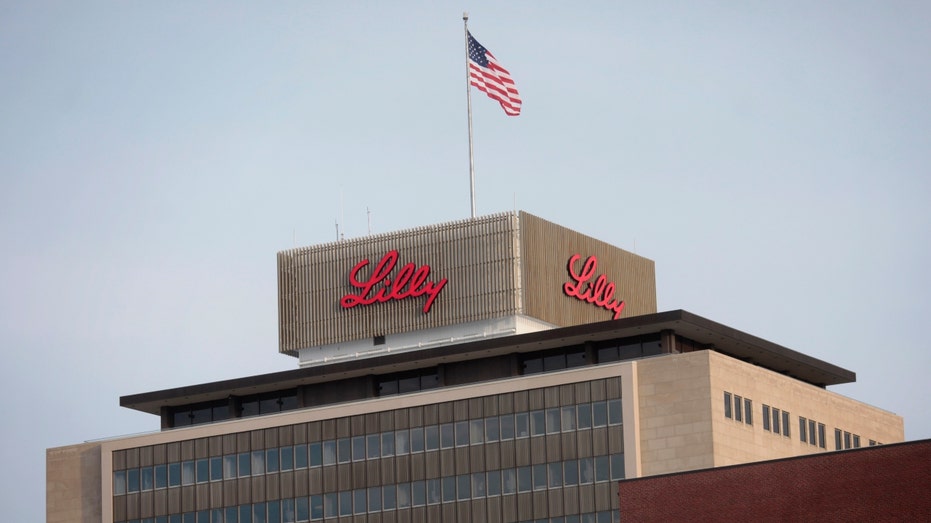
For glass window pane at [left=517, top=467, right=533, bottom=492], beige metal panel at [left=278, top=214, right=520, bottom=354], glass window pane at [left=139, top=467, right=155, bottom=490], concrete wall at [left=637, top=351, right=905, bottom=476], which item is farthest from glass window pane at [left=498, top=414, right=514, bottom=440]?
glass window pane at [left=139, top=467, right=155, bottom=490]

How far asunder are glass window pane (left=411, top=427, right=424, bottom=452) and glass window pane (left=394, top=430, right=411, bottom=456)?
273mm

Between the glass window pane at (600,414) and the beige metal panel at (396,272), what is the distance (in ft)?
34.9

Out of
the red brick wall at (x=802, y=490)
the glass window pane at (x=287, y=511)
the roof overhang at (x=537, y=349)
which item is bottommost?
the red brick wall at (x=802, y=490)

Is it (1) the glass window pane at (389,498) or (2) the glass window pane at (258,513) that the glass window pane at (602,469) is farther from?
(2) the glass window pane at (258,513)

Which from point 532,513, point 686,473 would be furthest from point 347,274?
point 686,473

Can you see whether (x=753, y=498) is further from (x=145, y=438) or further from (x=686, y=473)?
(x=145, y=438)

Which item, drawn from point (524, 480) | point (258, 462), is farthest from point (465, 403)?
point (258, 462)

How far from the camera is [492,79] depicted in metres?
138

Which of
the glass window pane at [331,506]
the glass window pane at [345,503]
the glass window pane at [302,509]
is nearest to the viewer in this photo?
the glass window pane at [345,503]

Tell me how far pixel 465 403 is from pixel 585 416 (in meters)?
8.18

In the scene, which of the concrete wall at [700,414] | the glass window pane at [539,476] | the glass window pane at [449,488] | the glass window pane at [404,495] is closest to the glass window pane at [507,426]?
the glass window pane at [539,476]

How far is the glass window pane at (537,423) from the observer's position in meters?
128

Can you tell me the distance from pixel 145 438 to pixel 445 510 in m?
23.1

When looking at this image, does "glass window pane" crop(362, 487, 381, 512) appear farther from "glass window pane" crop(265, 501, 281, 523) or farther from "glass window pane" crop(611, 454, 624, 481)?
"glass window pane" crop(611, 454, 624, 481)
